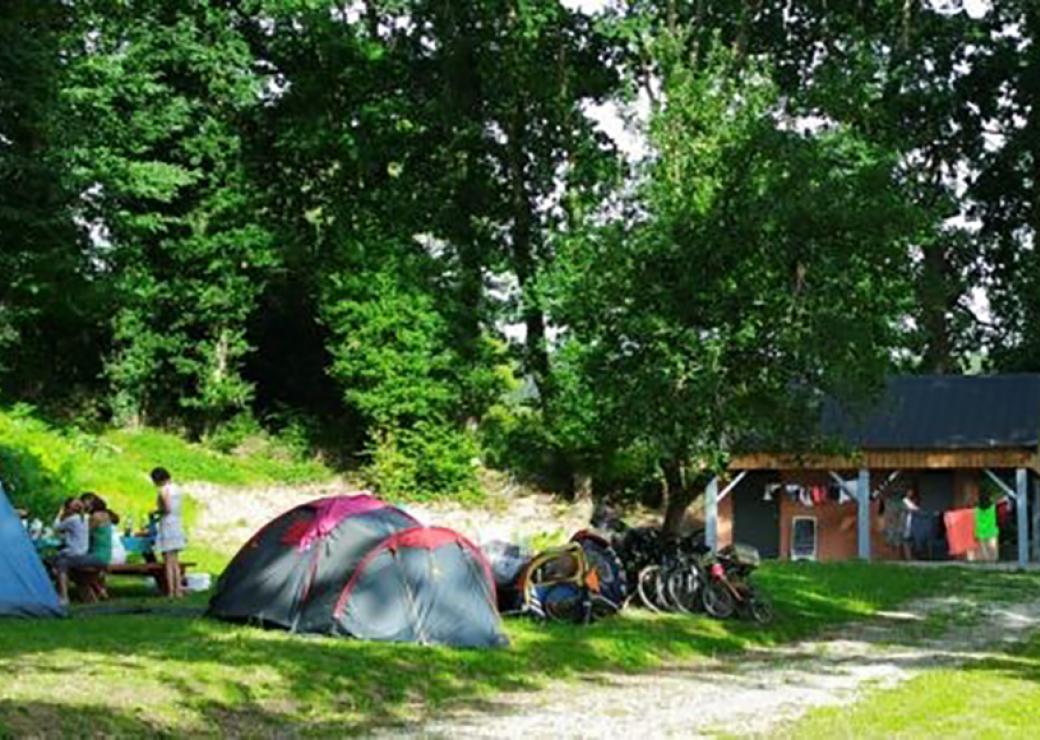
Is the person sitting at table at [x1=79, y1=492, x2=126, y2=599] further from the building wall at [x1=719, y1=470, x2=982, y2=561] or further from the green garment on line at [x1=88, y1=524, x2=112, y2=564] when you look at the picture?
the building wall at [x1=719, y1=470, x2=982, y2=561]

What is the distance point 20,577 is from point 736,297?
27.5 feet

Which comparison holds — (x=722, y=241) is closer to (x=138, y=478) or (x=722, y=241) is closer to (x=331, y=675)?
(x=331, y=675)

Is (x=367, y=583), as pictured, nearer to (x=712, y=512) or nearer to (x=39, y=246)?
(x=39, y=246)

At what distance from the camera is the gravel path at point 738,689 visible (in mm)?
10258

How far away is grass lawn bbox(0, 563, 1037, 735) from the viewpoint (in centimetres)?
961

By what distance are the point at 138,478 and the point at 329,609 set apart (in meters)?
13.9

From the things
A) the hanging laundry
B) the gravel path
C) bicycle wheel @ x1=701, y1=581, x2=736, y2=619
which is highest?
the hanging laundry

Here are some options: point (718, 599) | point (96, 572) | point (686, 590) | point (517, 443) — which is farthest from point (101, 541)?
point (517, 443)

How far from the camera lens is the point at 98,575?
1605 cm

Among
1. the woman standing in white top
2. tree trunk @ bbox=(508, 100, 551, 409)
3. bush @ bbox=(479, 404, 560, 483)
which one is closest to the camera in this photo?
the woman standing in white top

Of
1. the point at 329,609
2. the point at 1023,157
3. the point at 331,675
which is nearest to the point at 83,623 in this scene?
the point at 329,609

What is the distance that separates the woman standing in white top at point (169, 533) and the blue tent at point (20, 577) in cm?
212

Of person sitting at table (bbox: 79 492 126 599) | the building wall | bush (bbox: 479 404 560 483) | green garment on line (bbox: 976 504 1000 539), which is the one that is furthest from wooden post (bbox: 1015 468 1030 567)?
person sitting at table (bbox: 79 492 126 599)

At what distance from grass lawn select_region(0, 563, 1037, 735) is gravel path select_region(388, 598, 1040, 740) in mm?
456
